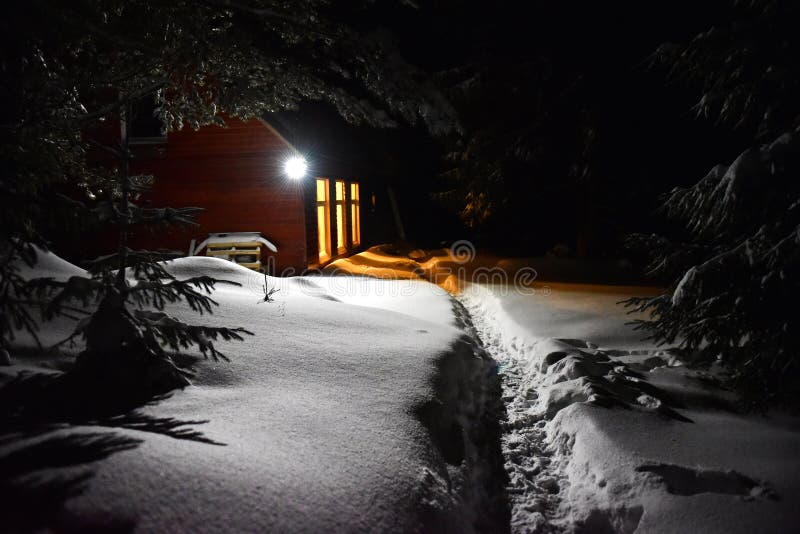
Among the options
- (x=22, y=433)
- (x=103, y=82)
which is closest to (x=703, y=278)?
(x=22, y=433)

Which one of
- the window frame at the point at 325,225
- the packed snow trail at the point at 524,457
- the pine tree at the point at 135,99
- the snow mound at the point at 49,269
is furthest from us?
the window frame at the point at 325,225

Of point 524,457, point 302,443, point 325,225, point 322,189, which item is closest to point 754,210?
point 524,457

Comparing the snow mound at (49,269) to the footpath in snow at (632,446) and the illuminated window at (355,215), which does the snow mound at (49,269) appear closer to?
the footpath in snow at (632,446)

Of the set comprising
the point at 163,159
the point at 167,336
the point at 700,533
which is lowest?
the point at 700,533

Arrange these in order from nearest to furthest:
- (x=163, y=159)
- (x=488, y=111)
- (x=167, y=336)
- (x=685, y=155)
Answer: (x=167, y=336) < (x=163, y=159) < (x=685, y=155) < (x=488, y=111)

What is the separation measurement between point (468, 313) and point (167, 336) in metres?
7.05

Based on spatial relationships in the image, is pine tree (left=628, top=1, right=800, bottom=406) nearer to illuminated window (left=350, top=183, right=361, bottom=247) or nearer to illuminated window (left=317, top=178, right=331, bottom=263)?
illuminated window (left=317, top=178, right=331, bottom=263)

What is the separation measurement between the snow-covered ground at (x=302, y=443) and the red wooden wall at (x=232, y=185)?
7.30 metres

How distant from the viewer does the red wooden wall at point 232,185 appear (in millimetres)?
11977

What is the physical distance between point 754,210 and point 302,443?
4.26 m

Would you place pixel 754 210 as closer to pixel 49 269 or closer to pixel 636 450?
pixel 636 450

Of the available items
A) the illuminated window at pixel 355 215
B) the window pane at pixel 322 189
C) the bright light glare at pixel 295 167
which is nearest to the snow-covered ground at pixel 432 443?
the bright light glare at pixel 295 167

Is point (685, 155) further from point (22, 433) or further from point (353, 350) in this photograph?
point (22, 433)

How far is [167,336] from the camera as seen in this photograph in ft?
10.6
